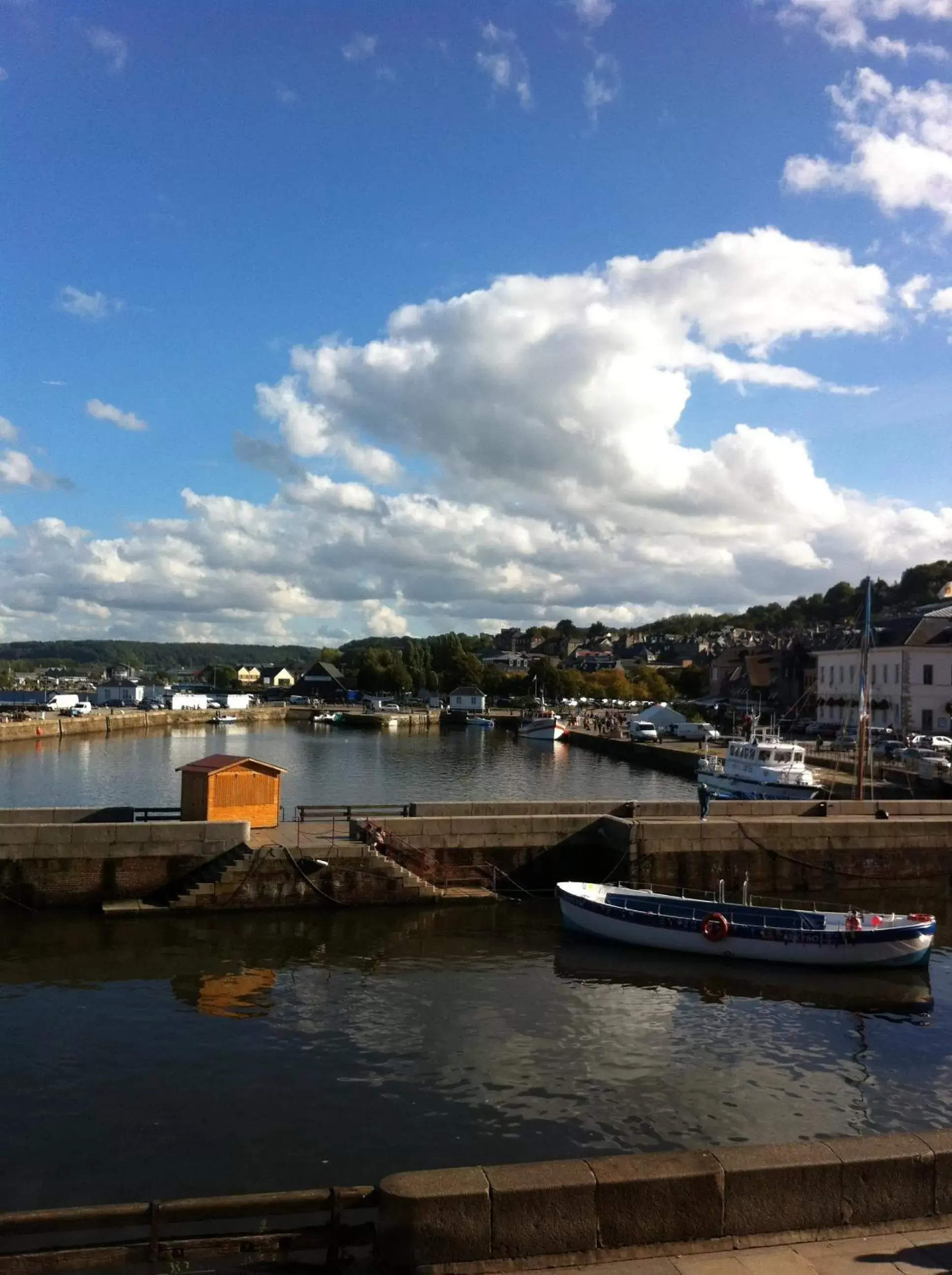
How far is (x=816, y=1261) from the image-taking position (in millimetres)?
7941

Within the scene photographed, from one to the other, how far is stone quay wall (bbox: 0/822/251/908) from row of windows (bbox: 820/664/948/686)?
64.4m

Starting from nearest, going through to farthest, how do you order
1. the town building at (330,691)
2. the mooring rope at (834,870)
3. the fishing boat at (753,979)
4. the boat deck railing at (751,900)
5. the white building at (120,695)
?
the fishing boat at (753,979) < the boat deck railing at (751,900) < the mooring rope at (834,870) < the white building at (120,695) < the town building at (330,691)

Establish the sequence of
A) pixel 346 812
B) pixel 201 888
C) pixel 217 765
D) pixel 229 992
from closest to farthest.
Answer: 1. pixel 229 992
2. pixel 201 888
3. pixel 217 765
4. pixel 346 812

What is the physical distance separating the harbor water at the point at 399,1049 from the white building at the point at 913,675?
51586 mm

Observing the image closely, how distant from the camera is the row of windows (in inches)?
3002

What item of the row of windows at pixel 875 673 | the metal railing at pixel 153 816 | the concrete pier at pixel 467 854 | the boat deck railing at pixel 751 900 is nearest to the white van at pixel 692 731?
the row of windows at pixel 875 673

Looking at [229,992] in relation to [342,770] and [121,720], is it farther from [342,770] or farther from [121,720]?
[121,720]

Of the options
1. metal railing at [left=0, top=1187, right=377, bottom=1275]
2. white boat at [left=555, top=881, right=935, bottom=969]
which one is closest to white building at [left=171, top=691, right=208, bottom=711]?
white boat at [left=555, top=881, right=935, bottom=969]

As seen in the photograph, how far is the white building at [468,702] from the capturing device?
152750 millimetres

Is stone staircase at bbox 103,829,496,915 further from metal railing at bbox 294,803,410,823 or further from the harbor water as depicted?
metal railing at bbox 294,803,410,823

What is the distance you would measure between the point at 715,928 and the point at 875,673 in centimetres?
6406

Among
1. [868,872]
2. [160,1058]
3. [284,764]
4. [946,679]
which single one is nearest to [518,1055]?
[160,1058]

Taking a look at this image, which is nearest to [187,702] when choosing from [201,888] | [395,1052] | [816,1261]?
[201,888]

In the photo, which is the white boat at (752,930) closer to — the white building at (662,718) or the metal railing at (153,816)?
the metal railing at (153,816)
